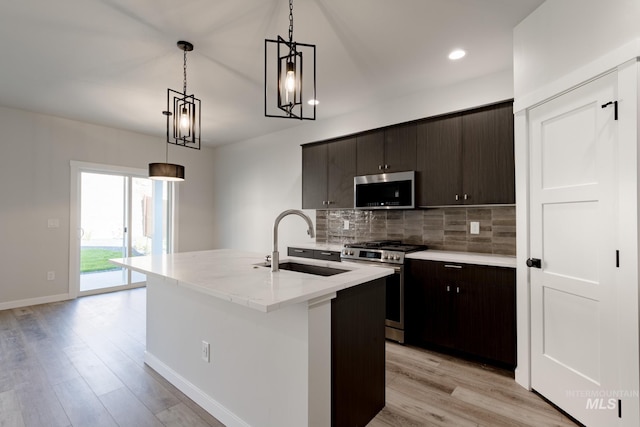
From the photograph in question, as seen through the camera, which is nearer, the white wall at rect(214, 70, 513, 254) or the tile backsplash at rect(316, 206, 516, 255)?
the tile backsplash at rect(316, 206, 516, 255)

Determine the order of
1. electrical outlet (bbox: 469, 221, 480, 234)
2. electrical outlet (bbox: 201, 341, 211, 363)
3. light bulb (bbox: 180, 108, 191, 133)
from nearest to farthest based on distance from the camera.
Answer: electrical outlet (bbox: 201, 341, 211, 363) → light bulb (bbox: 180, 108, 191, 133) → electrical outlet (bbox: 469, 221, 480, 234)

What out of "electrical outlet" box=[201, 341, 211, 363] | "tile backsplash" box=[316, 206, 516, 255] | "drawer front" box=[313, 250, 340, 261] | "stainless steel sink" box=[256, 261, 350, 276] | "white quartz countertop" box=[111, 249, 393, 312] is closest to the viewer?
"white quartz countertop" box=[111, 249, 393, 312]

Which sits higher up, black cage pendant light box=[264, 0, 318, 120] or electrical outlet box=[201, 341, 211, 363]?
black cage pendant light box=[264, 0, 318, 120]

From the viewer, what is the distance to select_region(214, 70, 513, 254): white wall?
3.15m

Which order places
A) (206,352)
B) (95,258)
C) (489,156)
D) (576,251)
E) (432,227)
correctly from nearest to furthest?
(576,251), (206,352), (489,156), (432,227), (95,258)

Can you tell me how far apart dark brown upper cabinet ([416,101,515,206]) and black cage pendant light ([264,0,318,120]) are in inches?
51.8

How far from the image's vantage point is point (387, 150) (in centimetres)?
352

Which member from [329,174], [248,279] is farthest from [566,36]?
[329,174]

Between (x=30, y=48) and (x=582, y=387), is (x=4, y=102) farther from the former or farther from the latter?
(x=582, y=387)

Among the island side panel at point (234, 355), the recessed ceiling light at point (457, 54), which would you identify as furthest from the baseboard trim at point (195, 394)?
the recessed ceiling light at point (457, 54)

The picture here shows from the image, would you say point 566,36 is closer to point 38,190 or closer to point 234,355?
point 234,355

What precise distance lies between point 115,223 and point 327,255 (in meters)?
3.86

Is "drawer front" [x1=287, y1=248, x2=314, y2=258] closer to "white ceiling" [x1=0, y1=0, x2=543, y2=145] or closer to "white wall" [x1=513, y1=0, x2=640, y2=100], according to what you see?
"white ceiling" [x1=0, y1=0, x2=543, y2=145]

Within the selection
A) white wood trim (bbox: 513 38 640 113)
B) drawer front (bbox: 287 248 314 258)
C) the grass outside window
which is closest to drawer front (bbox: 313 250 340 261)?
drawer front (bbox: 287 248 314 258)
